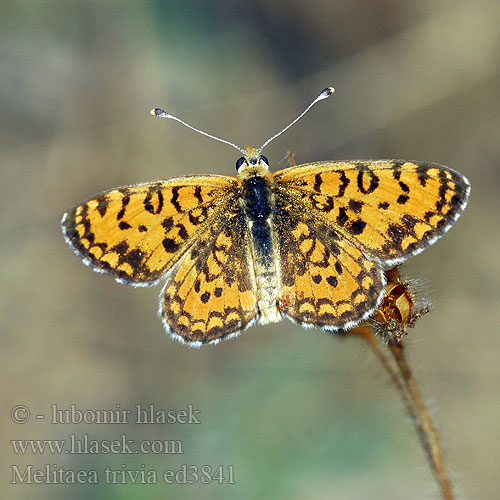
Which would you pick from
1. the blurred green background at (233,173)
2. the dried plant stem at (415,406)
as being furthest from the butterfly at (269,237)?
the blurred green background at (233,173)

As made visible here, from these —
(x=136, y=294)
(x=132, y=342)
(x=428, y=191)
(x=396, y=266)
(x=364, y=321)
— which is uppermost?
(x=136, y=294)

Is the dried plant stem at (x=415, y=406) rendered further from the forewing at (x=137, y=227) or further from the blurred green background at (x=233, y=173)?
the blurred green background at (x=233, y=173)

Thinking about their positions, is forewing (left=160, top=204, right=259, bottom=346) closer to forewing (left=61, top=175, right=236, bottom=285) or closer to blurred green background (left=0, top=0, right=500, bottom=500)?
forewing (left=61, top=175, right=236, bottom=285)

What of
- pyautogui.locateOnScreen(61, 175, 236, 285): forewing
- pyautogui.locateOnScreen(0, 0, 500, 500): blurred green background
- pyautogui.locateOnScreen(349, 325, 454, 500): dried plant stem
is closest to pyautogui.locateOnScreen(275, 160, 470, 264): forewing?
pyautogui.locateOnScreen(349, 325, 454, 500): dried plant stem

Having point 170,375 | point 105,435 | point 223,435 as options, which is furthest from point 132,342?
point 223,435

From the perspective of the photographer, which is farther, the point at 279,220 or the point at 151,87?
the point at 151,87

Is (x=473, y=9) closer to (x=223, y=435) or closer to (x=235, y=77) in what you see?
(x=235, y=77)

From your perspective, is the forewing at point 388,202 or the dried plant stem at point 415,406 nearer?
the forewing at point 388,202
